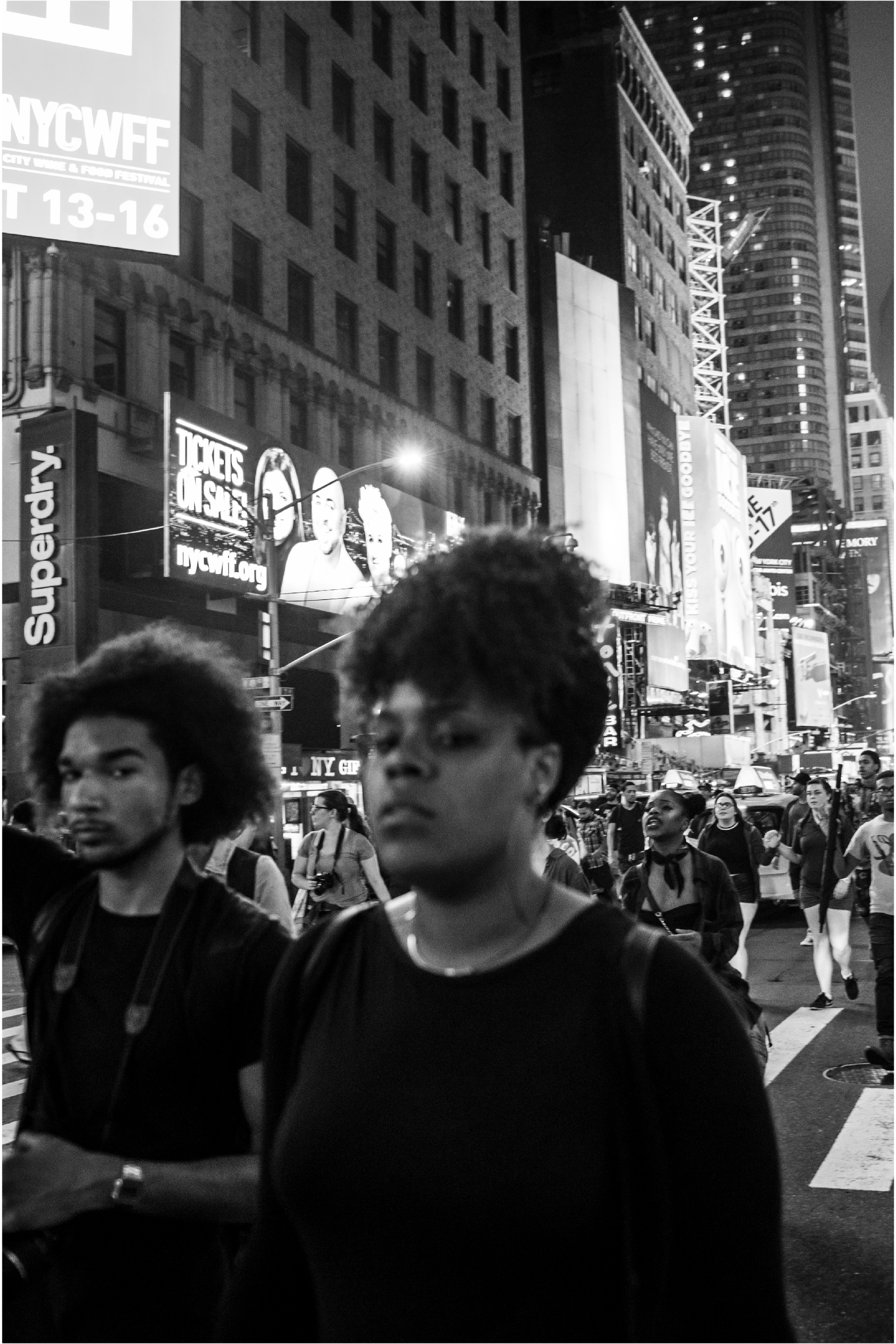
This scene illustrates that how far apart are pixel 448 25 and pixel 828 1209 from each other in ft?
161

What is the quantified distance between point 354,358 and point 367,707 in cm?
3760

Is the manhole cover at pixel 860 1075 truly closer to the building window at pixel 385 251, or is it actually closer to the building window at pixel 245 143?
the building window at pixel 245 143

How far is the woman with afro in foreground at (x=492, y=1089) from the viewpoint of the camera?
159 cm

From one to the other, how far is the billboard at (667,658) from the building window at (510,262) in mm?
21546

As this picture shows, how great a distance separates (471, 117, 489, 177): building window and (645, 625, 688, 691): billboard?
2579cm

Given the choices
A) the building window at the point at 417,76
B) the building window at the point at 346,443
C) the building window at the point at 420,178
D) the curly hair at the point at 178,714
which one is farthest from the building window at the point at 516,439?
the curly hair at the point at 178,714

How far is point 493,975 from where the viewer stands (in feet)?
5.54

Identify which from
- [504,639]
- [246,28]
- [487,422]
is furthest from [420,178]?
[504,639]

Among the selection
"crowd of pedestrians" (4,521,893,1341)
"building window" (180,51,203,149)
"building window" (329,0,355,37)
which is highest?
"building window" (329,0,355,37)

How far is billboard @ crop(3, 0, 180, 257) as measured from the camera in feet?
51.5

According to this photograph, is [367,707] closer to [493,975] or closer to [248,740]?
[493,975]

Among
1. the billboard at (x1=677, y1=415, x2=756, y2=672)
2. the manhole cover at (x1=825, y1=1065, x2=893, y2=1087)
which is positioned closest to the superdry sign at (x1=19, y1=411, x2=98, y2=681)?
the manhole cover at (x1=825, y1=1065, x2=893, y2=1087)

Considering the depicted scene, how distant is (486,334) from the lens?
4831 centimetres

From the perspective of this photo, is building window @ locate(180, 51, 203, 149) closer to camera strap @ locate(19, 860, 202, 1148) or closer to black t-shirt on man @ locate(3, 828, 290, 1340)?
camera strap @ locate(19, 860, 202, 1148)
